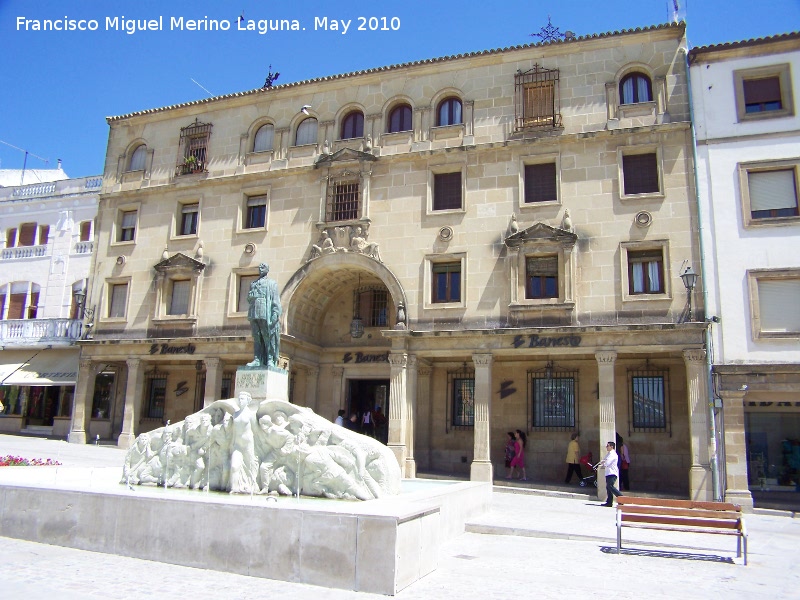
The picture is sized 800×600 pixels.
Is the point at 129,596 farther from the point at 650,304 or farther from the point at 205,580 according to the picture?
the point at 650,304

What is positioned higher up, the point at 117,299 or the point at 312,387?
the point at 117,299

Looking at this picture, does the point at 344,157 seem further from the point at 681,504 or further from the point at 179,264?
the point at 681,504

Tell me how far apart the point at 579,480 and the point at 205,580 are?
15415mm

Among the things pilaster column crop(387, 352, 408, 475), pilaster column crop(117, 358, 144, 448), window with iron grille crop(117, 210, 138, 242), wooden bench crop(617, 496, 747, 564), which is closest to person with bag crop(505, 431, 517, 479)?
pilaster column crop(387, 352, 408, 475)

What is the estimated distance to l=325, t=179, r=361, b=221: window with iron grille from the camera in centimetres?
2316

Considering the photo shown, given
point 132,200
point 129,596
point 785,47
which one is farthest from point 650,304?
point 132,200

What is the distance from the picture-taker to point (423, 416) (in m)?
22.8

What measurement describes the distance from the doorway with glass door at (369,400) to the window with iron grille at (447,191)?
6.72 meters

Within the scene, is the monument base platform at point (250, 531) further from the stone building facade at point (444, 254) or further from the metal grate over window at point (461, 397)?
Answer: the metal grate over window at point (461, 397)

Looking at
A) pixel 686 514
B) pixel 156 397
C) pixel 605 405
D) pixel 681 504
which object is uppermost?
pixel 156 397

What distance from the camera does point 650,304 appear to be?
19141mm

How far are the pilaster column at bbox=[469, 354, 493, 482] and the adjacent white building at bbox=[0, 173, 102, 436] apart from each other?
16.6 m

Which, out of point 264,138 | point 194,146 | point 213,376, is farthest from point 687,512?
point 194,146

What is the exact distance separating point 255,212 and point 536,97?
1093 cm
